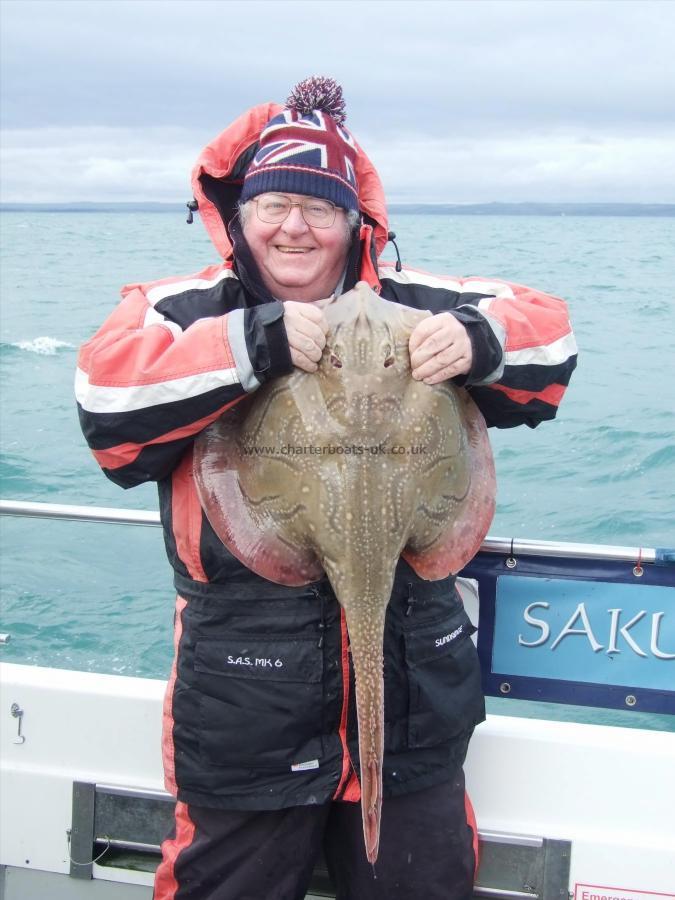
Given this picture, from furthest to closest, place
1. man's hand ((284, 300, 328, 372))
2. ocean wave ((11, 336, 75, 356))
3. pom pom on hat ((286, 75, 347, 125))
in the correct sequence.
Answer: ocean wave ((11, 336, 75, 356))
pom pom on hat ((286, 75, 347, 125))
man's hand ((284, 300, 328, 372))

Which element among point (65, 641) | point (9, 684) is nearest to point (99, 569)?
point (65, 641)

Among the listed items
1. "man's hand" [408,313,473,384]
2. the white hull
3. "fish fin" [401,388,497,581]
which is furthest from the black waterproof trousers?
"man's hand" [408,313,473,384]

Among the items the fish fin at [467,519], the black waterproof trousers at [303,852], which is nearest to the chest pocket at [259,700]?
the black waterproof trousers at [303,852]

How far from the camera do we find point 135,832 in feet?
10.4

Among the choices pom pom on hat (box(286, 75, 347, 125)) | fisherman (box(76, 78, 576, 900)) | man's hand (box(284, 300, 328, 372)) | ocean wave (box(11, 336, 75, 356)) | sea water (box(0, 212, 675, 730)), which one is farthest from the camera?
ocean wave (box(11, 336, 75, 356))

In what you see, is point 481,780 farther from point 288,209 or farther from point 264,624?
point 288,209

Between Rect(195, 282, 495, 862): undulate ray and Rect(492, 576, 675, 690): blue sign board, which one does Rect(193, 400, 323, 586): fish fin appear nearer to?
Rect(195, 282, 495, 862): undulate ray

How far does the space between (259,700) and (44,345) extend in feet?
67.9

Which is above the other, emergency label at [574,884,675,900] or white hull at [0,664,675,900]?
white hull at [0,664,675,900]

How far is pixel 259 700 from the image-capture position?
94.3 inches

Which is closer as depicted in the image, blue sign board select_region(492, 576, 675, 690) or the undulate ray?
the undulate ray

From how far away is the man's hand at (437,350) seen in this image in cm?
215

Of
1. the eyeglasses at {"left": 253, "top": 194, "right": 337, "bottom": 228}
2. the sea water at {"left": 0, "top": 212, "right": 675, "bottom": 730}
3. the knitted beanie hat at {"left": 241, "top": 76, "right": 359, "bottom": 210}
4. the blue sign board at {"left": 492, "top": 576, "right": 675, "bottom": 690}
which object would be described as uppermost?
the knitted beanie hat at {"left": 241, "top": 76, "right": 359, "bottom": 210}

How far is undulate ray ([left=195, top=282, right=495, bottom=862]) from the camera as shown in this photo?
6.98 feet
